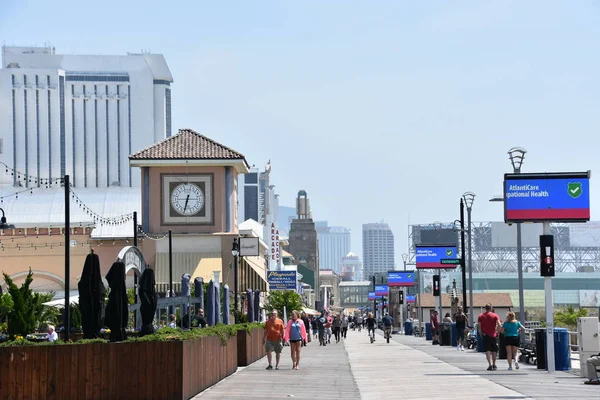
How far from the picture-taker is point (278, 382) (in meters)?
25.9

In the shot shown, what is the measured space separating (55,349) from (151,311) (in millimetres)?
4122

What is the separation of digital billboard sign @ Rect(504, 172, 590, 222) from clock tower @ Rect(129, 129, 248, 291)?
43618 mm

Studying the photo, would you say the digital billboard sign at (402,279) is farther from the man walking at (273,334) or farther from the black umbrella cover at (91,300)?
the black umbrella cover at (91,300)

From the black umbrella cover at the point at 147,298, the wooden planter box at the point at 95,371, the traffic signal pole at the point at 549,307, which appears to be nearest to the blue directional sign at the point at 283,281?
the traffic signal pole at the point at 549,307

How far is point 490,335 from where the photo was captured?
30094 millimetres

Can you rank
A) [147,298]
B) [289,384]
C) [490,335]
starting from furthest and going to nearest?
1. [490,335]
2. [289,384]
3. [147,298]

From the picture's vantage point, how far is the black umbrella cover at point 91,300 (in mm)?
22859

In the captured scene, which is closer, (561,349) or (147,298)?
(147,298)

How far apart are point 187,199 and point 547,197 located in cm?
4550

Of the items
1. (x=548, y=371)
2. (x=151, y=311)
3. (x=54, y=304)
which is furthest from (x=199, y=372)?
(x=54, y=304)

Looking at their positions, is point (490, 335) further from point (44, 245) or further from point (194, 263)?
point (44, 245)

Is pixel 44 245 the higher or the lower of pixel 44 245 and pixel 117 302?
the higher

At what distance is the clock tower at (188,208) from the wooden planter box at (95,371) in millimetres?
52798

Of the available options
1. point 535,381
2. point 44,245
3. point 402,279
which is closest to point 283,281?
point 44,245
